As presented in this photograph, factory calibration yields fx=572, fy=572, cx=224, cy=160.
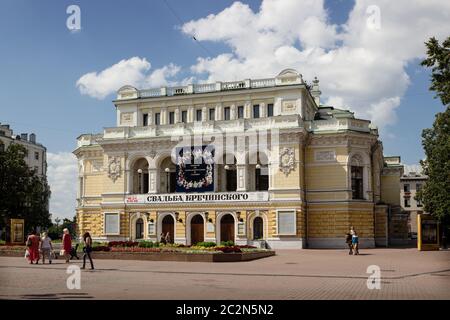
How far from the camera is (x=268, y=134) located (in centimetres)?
5216

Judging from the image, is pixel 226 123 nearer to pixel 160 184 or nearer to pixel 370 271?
pixel 160 184

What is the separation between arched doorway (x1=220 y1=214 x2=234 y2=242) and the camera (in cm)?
5362

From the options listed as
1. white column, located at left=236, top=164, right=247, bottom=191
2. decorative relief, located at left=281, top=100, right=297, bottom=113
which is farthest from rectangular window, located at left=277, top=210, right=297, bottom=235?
decorative relief, located at left=281, top=100, right=297, bottom=113

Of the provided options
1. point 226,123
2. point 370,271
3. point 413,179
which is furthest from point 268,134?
point 413,179

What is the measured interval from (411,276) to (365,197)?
30.8 metres

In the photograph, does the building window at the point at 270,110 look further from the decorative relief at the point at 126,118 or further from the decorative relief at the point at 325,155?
the decorative relief at the point at 126,118

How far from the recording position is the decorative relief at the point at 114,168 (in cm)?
5731

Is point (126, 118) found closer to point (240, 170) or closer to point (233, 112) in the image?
point (233, 112)

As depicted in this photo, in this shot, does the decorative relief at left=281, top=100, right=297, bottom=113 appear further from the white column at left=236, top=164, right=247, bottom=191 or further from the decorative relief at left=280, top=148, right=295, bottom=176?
the white column at left=236, top=164, right=247, bottom=191

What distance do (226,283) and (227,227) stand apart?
33.6 meters

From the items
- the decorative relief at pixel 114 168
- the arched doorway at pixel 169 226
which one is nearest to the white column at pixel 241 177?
the arched doorway at pixel 169 226

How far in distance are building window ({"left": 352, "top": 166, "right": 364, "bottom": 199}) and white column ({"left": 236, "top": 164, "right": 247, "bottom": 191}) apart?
402 inches
